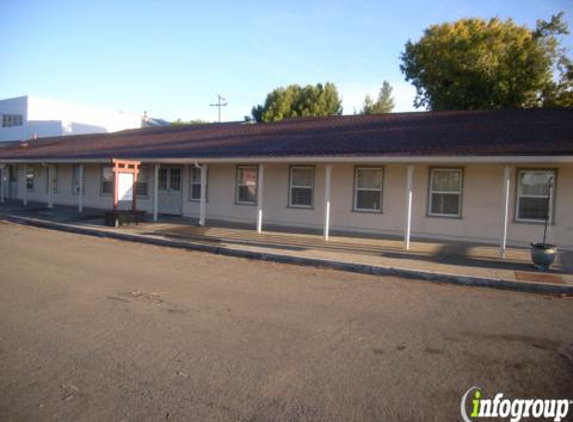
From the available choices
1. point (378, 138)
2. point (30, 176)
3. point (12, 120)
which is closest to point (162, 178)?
point (378, 138)

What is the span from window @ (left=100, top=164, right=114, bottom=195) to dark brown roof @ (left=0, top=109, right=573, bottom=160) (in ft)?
3.20

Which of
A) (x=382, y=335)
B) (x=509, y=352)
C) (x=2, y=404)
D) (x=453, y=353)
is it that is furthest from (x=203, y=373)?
(x=509, y=352)

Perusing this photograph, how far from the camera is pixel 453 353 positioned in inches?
191

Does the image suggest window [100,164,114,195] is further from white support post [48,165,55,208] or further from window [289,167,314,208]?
window [289,167,314,208]

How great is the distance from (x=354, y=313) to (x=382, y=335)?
981 mm

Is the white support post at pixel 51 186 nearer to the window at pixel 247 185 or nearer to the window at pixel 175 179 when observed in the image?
the window at pixel 175 179

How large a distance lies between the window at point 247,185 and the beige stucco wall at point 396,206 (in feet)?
0.81

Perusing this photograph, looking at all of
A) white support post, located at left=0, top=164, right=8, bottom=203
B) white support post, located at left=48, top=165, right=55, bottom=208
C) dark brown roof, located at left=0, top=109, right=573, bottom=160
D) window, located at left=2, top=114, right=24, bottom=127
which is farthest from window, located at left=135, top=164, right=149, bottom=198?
window, located at left=2, top=114, right=24, bottom=127

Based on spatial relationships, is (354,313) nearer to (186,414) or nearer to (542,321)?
(542,321)

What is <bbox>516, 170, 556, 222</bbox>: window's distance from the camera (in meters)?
12.6

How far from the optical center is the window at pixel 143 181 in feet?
68.2

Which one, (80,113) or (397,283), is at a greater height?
(80,113)

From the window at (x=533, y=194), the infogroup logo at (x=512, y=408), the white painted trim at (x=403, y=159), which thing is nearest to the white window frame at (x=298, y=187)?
the white painted trim at (x=403, y=159)

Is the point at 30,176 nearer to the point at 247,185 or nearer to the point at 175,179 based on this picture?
the point at 175,179
